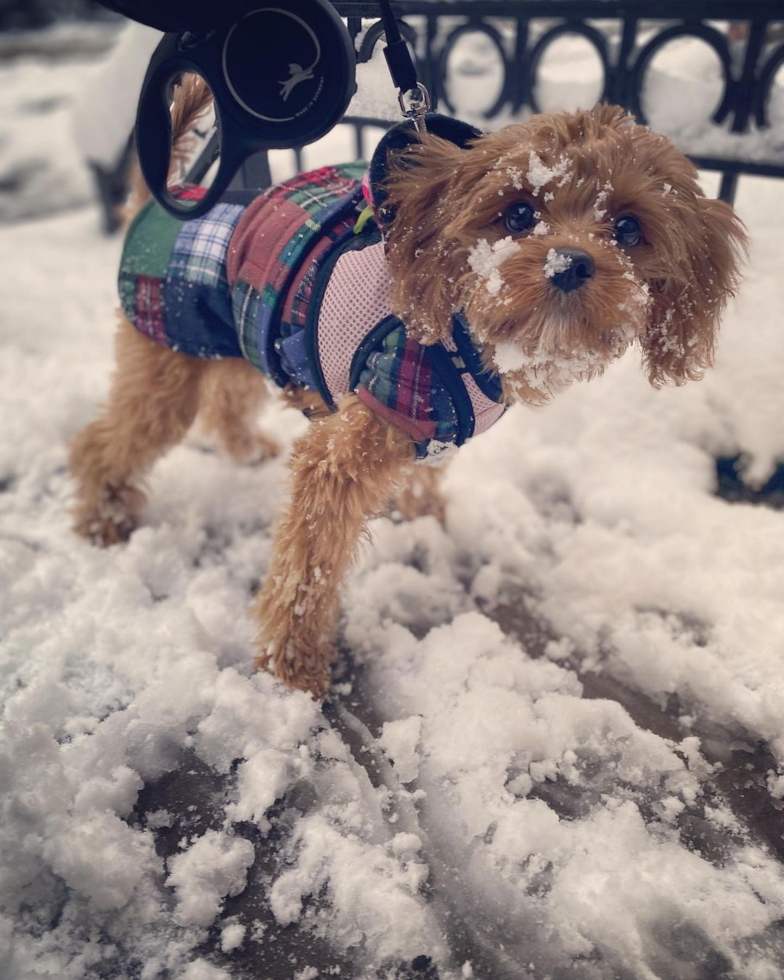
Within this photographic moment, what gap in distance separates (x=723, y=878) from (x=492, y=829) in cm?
49

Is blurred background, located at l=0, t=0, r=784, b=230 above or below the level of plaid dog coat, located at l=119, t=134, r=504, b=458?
above

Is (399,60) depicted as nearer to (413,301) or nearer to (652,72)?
(413,301)

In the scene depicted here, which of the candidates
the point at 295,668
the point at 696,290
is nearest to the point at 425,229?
the point at 696,290

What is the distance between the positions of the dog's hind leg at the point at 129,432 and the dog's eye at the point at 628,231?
52.2 inches

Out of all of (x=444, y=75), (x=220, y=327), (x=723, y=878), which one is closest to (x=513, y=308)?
(x=220, y=327)

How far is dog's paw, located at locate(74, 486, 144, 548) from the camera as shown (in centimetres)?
237

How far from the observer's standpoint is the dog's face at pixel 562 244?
4.25 ft

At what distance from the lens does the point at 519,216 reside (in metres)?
1.37

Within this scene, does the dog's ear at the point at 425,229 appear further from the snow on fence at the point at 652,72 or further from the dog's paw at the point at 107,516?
the dog's paw at the point at 107,516

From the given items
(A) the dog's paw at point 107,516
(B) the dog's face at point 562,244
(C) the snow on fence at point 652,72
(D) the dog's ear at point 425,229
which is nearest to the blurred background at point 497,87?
(C) the snow on fence at point 652,72

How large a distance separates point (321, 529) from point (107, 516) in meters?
1.02

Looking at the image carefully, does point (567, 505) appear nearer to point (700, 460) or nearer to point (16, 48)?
point (700, 460)

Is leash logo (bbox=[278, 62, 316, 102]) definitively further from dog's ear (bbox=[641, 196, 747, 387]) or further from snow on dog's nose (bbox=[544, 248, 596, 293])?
dog's ear (bbox=[641, 196, 747, 387])

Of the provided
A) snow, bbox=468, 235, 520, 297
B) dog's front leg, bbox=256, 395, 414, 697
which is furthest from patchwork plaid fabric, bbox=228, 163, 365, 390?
snow, bbox=468, 235, 520, 297
